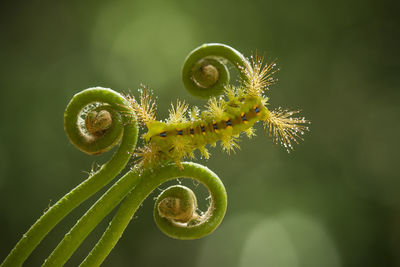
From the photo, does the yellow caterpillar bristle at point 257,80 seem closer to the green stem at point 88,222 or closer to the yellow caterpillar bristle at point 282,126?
the yellow caterpillar bristle at point 282,126

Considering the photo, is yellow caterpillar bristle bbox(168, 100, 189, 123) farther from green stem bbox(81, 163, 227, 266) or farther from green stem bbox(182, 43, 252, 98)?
green stem bbox(81, 163, 227, 266)

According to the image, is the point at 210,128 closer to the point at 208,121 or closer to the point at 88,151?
the point at 208,121

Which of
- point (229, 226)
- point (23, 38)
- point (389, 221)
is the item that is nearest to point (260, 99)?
point (229, 226)

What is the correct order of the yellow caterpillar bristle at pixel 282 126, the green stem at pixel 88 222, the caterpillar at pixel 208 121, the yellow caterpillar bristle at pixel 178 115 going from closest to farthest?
the green stem at pixel 88 222 < the caterpillar at pixel 208 121 < the yellow caterpillar bristle at pixel 178 115 < the yellow caterpillar bristle at pixel 282 126

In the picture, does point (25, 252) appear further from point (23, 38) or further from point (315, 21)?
point (315, 21)

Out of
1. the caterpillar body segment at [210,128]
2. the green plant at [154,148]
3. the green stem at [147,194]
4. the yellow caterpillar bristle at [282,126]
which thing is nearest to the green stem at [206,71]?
the green plant at [154,148]

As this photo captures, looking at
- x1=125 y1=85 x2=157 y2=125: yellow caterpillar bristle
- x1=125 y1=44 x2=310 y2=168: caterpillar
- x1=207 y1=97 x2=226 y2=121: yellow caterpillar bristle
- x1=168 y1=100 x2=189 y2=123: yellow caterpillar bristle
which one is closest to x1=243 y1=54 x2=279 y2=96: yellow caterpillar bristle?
x1=125 y1=44 x2=310 y2=168: caterpillar
